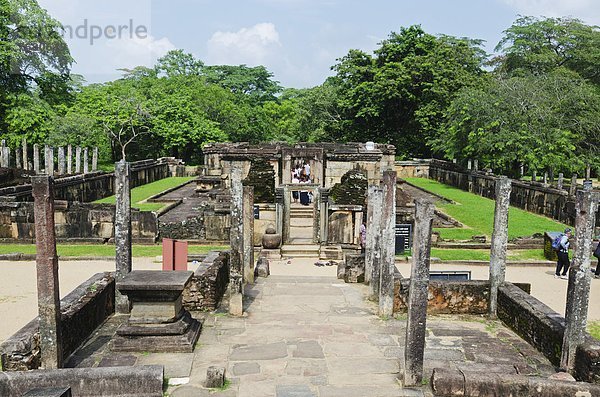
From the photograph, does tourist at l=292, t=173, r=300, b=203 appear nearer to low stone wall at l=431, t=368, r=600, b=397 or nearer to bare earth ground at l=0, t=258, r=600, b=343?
bare earth ground at l=0, t=258, r=600, b=343

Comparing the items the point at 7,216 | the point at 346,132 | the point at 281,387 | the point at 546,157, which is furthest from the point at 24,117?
the point at 281,387

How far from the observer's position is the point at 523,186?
25.6m

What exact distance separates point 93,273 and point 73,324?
20.9 feet

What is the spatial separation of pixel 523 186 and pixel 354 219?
40.1 feet

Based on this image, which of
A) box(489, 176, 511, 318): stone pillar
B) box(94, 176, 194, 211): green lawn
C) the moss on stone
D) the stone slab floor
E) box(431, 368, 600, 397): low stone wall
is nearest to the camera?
box(431, 368, 600, 397): low stone wall

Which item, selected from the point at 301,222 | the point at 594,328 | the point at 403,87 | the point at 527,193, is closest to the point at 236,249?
the point at 594,328

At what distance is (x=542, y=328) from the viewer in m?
8.09

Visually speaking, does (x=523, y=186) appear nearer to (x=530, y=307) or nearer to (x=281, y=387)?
(x=530, y=307)

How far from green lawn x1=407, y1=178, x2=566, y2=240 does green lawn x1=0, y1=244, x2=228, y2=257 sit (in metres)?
8.18

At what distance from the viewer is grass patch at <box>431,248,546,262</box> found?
52.2ft

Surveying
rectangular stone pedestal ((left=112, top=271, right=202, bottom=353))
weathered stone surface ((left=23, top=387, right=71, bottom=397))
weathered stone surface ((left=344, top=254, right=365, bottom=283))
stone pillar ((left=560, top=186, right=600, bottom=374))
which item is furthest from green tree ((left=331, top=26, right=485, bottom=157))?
weathered stone surface ((left=23, top=387, right=71, bottom=397))

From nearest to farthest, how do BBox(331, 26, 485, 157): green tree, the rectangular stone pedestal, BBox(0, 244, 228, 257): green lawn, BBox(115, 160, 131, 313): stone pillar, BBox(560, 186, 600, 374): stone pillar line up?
BBox(560, 186, 600, 374): stone pillar, the rectangular stone pedestal, BBox(115, 160, 131, 313): stone pillar, BBox(0, 244, 228, 257): green lawn, BBox(331, 26, 485, 157): green tree

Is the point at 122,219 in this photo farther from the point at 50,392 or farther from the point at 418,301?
the point at 418,301

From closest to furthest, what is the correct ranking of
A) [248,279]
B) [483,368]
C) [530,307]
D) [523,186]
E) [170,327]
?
[483,368], [170,327], [530,307], [248,279], [523,186]
